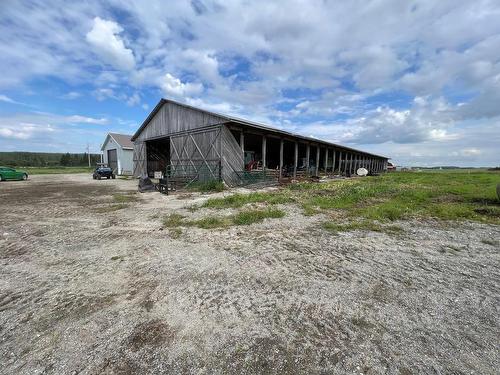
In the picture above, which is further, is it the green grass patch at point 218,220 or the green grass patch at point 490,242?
the green grass patch at point 218,220

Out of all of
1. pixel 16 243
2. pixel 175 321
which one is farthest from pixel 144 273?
pixel 16 243

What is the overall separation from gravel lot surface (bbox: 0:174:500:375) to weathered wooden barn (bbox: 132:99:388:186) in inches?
442

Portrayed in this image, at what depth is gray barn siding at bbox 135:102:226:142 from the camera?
58.9 ft

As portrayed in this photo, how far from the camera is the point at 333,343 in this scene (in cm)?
254

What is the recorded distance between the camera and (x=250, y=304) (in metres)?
3.21

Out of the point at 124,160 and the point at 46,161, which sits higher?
the point at 124,160

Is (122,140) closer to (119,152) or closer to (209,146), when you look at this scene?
(119,152)

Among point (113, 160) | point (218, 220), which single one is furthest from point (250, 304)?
point (113, 160)

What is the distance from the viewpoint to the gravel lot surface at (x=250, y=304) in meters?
2.35

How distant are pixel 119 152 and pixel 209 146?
22.7 metres

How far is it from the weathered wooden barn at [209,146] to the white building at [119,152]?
8.06m

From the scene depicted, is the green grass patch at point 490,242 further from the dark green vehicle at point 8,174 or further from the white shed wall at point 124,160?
the white shed wall at point 124,160

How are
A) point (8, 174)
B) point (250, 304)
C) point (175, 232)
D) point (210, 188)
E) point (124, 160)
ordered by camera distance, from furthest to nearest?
point (124, 160) < point (8, 174) < point (210, 188) < point (175, 232) < point (250, 304)

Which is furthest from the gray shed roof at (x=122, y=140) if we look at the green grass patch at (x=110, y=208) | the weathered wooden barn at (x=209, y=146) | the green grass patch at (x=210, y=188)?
the green grass patch at (x=110, y=208)
